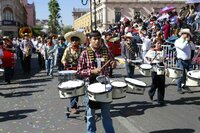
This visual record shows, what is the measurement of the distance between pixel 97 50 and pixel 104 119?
1.16 m

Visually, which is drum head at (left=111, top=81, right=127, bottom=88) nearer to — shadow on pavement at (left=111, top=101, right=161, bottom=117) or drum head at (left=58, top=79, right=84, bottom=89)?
drum head at (left=58, top=79, right=84, bottom=89)

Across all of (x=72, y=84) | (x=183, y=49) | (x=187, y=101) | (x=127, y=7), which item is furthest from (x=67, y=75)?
(x=127, y=7)

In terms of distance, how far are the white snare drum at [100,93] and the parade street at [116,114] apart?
1512mm

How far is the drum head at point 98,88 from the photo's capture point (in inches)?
240

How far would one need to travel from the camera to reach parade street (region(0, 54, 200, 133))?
775 centimetres

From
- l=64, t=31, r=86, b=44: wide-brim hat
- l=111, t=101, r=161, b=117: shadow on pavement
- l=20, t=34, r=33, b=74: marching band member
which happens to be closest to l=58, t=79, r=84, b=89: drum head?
l=64, t=31, r=86, b=44: wide-brim hat

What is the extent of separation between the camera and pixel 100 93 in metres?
6.02

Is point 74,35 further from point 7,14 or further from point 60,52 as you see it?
point 7,14

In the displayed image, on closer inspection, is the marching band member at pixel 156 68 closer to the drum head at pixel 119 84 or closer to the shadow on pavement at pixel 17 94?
the drum head at pixel 119 84

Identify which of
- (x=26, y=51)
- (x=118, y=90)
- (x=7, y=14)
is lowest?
(x=118, y=90)

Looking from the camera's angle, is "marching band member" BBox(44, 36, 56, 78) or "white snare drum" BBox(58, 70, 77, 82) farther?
"marching band member" BBox(44, 36, 56, 78)

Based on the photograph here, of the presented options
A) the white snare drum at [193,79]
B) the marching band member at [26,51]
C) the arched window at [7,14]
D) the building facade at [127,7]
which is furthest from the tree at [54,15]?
A: the white snare drum at [193,79]

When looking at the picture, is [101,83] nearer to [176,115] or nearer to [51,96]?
[176,115]

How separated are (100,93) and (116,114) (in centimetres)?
308
